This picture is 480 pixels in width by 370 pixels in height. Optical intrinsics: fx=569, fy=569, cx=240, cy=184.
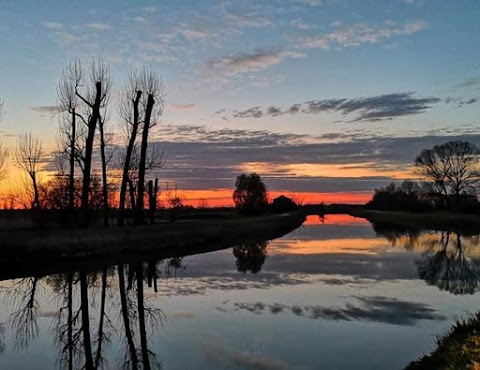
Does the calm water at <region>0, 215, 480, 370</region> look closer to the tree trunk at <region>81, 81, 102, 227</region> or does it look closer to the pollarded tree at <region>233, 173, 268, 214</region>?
the tree trunk at <region>81, 81, 102, 227</region>

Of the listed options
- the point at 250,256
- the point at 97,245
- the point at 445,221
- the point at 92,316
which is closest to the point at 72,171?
the point at 97,245

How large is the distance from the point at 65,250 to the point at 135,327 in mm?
15586

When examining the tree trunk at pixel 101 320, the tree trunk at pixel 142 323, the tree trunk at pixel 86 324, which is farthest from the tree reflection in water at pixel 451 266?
the tree trunk at pixel 86 324

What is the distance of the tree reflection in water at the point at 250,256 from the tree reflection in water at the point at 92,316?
461 cm

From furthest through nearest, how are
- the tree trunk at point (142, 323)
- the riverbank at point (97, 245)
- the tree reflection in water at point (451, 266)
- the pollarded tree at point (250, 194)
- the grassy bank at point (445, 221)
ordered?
the pollarded tree at point (250, 194) → the grassy bank at point (445, 221) → the riverbank at point (97, 245) → the tree reflection in water at point (451, 266) → the tree trunk at point (142, 323)

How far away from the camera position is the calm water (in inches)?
435

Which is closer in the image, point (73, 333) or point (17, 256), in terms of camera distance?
point (73, 333)

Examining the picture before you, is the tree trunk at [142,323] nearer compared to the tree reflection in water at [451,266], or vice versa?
the tree trunk at [142,323]

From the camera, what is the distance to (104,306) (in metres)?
17.0

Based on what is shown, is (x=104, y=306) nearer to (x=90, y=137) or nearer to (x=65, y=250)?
(x=65, y=250)

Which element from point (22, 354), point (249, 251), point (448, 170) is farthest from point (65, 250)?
point (448, 170)

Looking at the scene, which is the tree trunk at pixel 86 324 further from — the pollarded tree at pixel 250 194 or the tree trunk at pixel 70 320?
the pollarded tree at pixel 250 194

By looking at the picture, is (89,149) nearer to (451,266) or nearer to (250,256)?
(250,256)

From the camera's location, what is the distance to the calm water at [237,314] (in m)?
11.0
